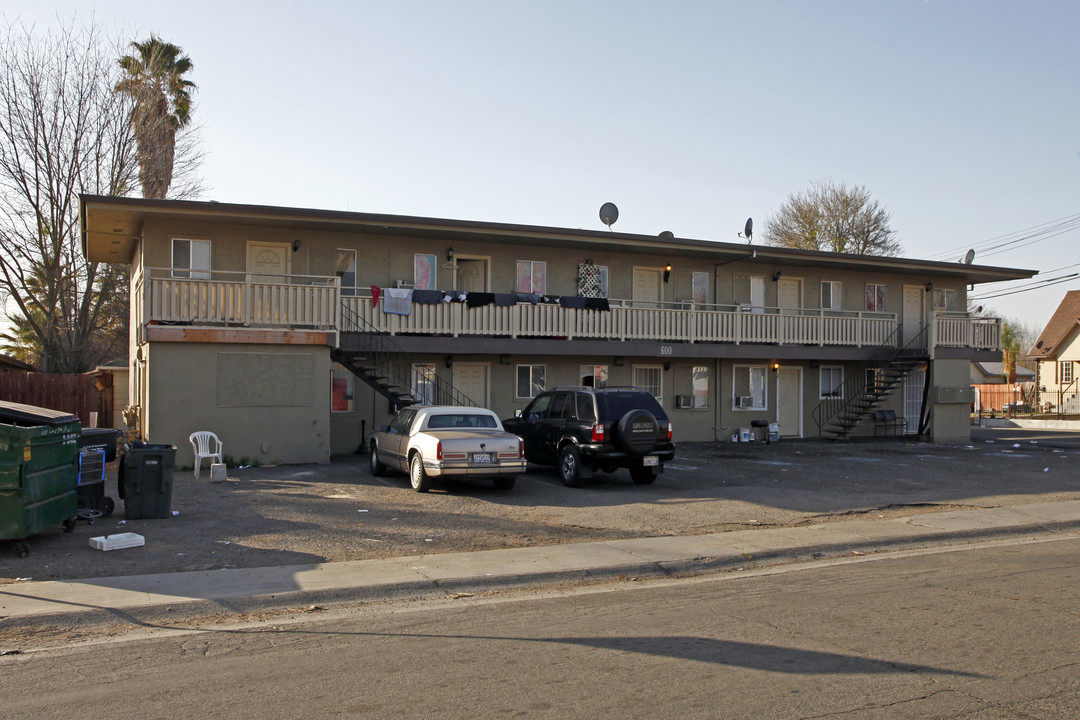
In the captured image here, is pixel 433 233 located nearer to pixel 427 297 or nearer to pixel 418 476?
pixel 427 297

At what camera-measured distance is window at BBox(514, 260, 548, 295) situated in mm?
23938

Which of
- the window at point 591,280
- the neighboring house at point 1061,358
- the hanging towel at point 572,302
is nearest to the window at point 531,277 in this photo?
the window at point 591,280

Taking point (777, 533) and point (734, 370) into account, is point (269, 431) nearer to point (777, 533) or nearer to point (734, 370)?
point (777, 533)

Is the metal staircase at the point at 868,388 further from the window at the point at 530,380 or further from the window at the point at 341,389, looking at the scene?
the window at the point at 341,389

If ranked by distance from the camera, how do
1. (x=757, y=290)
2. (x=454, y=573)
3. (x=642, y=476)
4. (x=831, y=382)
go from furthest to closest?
(x=831, y=382) → (x=757, y=290) → (x=642, y=476) → (x=454, y=573)

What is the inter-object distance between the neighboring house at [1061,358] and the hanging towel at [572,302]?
3773cm

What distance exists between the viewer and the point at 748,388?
26516mm

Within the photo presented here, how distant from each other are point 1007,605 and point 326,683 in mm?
5689

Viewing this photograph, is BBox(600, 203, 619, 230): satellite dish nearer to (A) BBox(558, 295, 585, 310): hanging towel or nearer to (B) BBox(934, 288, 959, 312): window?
(A) BBox(558, 295, 585, 310): hanging towel

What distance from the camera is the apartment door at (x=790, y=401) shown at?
27000 millimetres

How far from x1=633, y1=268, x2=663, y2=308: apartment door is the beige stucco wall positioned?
1056cm

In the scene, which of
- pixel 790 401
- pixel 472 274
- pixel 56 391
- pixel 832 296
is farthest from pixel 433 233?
pixel 832 296

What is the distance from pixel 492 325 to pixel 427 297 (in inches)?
71.7

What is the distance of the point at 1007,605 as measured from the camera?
741 centimetres
